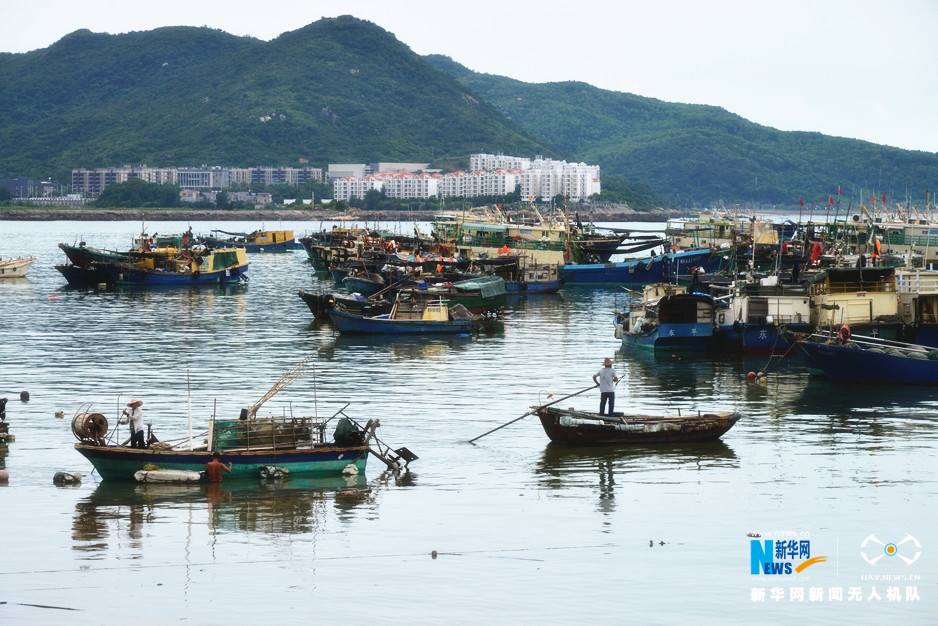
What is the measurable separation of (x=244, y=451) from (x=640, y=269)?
65906mm

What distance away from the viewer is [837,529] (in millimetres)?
22125

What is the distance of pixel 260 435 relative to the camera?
25.1m

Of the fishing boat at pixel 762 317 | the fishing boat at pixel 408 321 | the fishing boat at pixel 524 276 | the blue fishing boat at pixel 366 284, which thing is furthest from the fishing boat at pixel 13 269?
the fishing boat at pixel 762 317

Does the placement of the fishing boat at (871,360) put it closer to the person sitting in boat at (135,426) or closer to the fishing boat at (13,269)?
the person sitting in boat at (135,426)

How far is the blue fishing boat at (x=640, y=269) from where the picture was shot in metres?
86.3

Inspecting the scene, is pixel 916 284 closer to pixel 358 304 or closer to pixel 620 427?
pixel 620 427

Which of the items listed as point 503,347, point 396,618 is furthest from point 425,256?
point 396,618

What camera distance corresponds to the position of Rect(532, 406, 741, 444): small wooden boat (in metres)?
28.2

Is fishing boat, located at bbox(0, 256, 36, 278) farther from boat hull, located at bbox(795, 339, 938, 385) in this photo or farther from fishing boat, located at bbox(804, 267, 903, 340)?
boat hull, located at bbox(795, 339, 938, 385)

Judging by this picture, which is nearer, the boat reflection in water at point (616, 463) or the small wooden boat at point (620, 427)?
the boat reflection in water at point (616, 463)

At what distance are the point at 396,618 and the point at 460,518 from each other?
5.27m

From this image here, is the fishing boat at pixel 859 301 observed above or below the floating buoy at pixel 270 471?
above

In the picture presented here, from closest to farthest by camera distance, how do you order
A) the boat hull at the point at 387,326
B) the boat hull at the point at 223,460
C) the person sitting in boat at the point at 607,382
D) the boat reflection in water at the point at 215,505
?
the boat reflection in water at the point at 215,505
the boat hull at the point at 223,460
the person sitting in boat at the point at 607,382
the boat hull at the point at 387,326

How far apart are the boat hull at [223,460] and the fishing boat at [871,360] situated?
18394 mm
